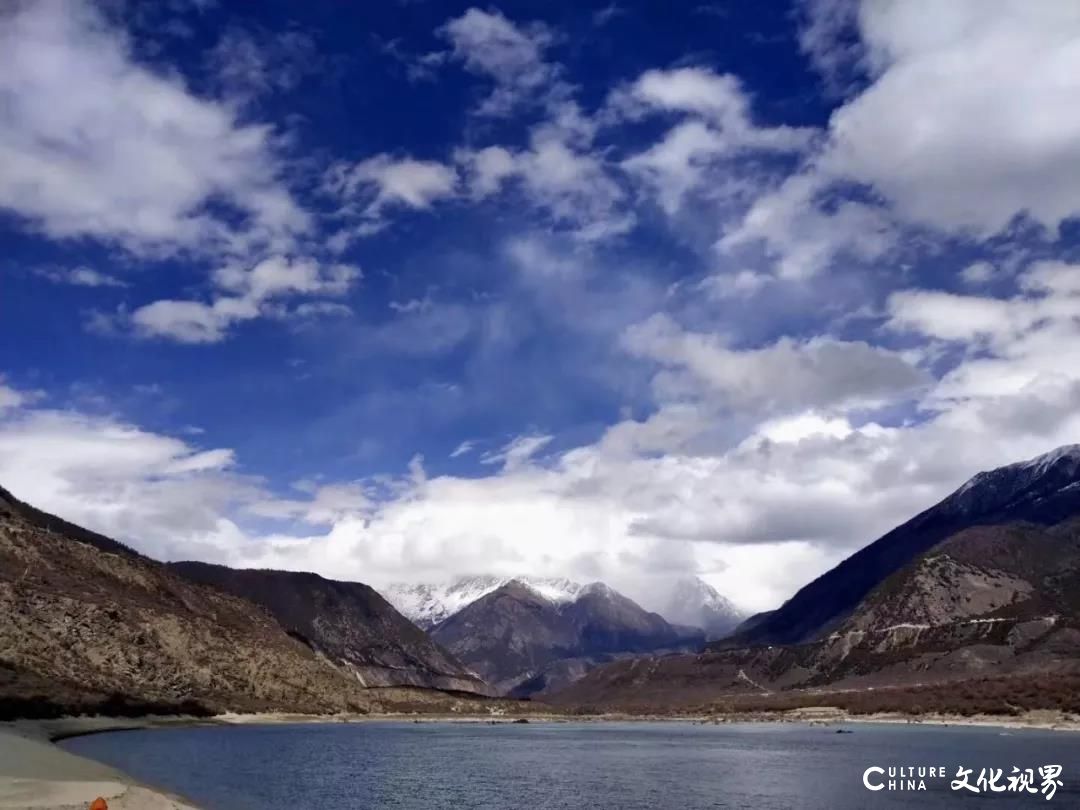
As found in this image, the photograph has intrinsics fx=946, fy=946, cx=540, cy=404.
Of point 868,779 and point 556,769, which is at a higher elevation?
point 868,779

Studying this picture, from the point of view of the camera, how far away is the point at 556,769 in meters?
112

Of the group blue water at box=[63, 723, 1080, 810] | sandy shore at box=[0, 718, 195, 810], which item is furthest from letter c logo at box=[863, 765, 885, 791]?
sandy shore at box=[0, 718, 195, 810]

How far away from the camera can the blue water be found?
76.0 metres

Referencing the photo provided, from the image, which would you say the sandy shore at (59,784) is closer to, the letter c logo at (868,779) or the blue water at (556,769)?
the blue water at (556,769)

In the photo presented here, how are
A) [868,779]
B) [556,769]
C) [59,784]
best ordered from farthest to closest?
1. [556,769]
2. [868,779]
3. [59,784]

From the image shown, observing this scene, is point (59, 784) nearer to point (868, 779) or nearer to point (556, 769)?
point (556, 769)

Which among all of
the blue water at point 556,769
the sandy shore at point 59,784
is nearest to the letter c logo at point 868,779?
the blue water at point 556,769

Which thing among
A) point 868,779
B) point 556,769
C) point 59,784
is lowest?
point 556,769

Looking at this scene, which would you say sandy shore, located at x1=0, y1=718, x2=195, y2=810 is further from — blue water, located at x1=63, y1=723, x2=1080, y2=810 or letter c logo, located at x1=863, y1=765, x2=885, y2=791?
letter c logo, located at x1=863, y1=765, x2=885, y2=791

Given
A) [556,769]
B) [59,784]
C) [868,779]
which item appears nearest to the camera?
[59,784]

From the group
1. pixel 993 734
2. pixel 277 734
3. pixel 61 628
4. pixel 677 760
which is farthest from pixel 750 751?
pixel 61 628

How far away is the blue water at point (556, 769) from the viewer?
76000 millimetres

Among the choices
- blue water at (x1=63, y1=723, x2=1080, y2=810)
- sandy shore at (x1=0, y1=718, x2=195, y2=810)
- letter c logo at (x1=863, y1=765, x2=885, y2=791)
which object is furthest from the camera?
letter c logo at (x1=863, y1=765, x2=885, y2=791)

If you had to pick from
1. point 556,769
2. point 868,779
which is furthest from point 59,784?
point 868,779
